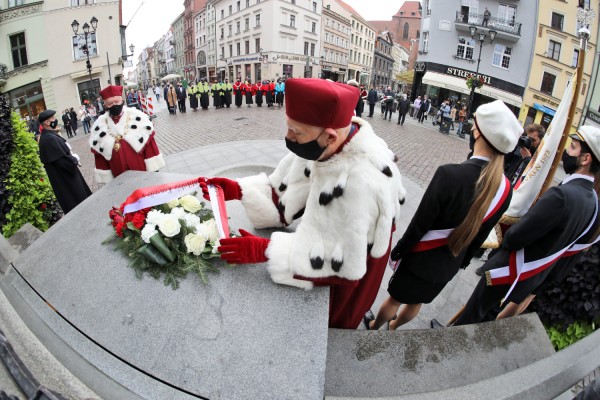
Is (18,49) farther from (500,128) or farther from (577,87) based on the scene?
(577,87)

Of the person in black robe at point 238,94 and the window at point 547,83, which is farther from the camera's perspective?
the person in black robe at point 238,94

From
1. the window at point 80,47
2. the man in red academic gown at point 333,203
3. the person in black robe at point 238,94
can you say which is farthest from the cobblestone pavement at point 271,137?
the window at point 80,47

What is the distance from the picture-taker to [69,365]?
1.38 metres

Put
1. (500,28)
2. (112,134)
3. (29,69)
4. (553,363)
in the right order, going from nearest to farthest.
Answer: (553,363) < (112,134) < (29,69) < (500,28)

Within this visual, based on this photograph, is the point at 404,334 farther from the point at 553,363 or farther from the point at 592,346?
the point at 592,346

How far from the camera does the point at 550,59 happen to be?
55.3 ft

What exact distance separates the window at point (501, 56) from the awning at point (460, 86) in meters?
1.82

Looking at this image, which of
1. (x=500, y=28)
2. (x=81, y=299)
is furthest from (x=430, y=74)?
(x=81, y=299)

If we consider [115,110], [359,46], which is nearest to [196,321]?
[115,110]

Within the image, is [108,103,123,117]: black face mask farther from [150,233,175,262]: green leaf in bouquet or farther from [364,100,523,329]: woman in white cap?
[364,100,523,329]: woman in white cap

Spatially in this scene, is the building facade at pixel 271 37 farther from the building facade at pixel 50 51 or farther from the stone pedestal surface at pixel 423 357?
the stone pedestal surface at pixel 423 357

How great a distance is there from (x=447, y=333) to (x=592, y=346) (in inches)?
29.5

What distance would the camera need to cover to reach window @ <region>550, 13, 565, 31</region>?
1396cm

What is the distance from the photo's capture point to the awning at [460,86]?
2384 cm
